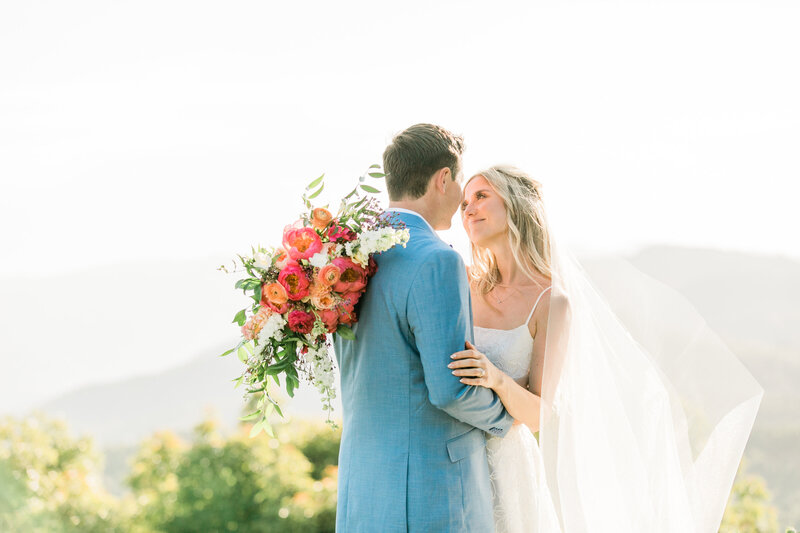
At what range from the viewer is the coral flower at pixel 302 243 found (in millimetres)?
2479

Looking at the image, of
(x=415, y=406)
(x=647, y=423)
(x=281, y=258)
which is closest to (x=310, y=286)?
(x=281, y=258)

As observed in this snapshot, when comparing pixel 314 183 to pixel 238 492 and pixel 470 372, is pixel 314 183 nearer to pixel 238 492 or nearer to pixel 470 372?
pixel 470 372

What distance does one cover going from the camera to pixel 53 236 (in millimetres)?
11969

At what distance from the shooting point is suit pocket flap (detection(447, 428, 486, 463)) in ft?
8.40

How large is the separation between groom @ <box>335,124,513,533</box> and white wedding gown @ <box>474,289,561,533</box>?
384 millimetres

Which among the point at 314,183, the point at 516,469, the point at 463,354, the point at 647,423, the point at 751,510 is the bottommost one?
the point at 751,510

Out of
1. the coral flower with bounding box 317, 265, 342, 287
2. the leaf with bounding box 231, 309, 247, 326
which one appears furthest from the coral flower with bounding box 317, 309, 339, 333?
the leaf with bounding box 231, 309, 247, 326

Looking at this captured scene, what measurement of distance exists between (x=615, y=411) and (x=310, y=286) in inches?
55.5

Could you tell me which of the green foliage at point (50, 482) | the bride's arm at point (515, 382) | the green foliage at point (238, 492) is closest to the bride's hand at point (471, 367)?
the bride's arm at point (515, 382)

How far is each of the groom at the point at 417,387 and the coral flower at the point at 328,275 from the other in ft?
0.67

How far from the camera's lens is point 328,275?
7.91 feet

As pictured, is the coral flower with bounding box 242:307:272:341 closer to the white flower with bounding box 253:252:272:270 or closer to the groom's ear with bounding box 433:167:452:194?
the white flower with bounding box 253:252:272:270

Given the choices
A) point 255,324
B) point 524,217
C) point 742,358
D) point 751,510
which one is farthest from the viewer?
point 742,358

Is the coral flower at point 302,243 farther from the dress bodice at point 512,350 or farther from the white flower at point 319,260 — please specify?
the dress bodice at point 512,350
